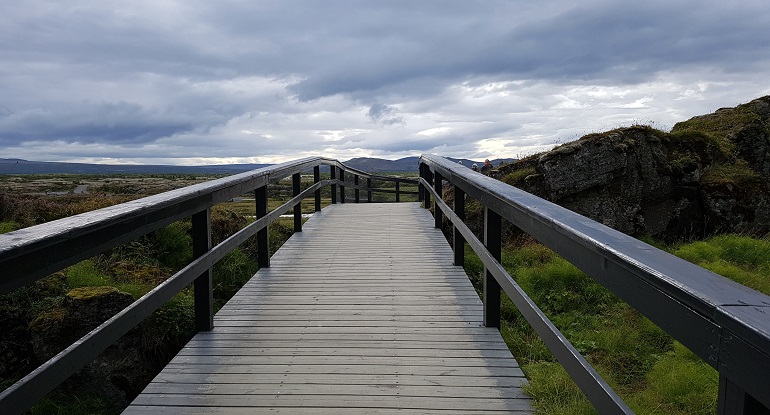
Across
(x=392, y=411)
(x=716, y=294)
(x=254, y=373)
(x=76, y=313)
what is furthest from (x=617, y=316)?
(x=76, y=313)

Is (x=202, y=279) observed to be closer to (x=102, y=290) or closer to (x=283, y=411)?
(x=102, y=290)

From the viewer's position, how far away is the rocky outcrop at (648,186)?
7.58 meters

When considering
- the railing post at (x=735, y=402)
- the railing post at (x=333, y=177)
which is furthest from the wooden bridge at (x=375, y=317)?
the railing post at (x=333, y=177)

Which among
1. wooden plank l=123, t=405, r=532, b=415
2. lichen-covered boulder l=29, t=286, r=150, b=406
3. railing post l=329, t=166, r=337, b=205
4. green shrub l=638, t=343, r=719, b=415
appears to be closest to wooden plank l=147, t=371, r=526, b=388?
wooden plank l=123, t=405, r=532, b=415

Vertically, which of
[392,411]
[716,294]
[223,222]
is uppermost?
[716,294]

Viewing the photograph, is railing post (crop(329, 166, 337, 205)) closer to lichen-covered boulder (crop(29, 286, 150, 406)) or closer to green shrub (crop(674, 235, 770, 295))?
green shrub (crop(674, 235, 770, 295))

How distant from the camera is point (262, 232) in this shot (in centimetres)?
546

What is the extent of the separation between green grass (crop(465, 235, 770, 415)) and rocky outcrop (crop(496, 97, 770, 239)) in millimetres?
934

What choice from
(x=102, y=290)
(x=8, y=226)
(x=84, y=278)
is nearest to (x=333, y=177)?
(x=8, y=226)

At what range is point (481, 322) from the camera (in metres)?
3.86

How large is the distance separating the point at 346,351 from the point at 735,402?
8.20 feet

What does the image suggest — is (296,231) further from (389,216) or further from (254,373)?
(254,373)

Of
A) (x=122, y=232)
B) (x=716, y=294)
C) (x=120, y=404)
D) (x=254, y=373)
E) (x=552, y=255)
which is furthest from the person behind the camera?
(x=552, y=255)

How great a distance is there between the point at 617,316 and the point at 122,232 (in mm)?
3898
